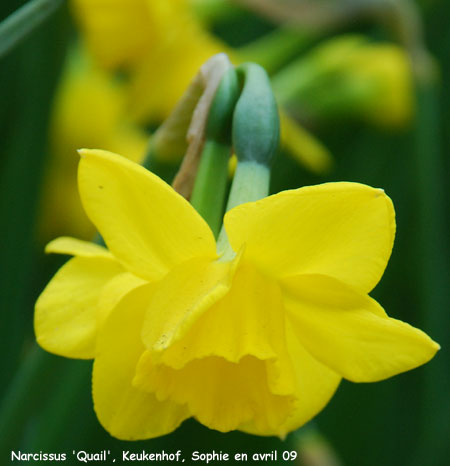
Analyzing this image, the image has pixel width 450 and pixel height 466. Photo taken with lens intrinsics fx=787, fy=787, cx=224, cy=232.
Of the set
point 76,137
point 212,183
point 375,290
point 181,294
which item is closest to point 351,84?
point 375,290

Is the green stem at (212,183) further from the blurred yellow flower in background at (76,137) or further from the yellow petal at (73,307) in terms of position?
the blurred yellow flower in background at (76,137)

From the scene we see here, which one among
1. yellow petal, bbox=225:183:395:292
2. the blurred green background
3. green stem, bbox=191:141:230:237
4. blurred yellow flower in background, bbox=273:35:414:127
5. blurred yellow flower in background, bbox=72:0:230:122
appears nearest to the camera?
yellow petal, bbox=225:183:395:292

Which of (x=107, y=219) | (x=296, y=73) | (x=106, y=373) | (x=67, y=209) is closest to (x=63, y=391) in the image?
(x=106, y=373)

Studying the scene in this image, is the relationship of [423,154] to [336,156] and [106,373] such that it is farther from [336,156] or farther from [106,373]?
[106,373]

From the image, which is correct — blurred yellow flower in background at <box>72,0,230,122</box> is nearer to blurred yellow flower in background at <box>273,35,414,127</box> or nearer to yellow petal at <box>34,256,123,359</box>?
blurred yellow flower in background at <box>273,35,414,127</box>

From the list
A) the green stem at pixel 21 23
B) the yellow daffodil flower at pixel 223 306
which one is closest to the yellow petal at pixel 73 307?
the yellow daffodil flower at pixel 223 306

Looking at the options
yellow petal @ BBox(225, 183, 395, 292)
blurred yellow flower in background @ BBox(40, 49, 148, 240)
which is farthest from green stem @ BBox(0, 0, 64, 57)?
A: blurred yellow flower in background @ BBox(40, 49, 148, 240)

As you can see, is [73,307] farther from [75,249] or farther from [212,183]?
[212,183]
